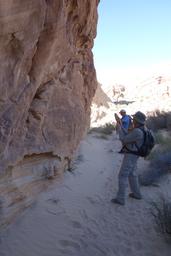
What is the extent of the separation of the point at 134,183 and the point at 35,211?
242cm

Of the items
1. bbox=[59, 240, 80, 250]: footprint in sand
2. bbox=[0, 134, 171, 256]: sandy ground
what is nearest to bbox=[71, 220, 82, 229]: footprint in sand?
bbox=[0, 134, 171, 256]: sandy ground

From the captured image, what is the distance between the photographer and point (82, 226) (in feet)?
20.6

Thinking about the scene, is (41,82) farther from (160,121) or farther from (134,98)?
(134,98)

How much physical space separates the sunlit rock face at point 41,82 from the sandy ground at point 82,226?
61 centimetres

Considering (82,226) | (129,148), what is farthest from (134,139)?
(82,226)

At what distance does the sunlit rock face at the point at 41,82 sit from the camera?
15.7 ft

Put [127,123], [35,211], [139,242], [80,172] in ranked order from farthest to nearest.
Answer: [80,172] < [127,123] < [35,211] < [139,242]

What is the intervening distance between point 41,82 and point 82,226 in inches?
96.6

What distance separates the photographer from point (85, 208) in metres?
7.20

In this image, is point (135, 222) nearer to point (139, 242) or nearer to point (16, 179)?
point (139, 242)

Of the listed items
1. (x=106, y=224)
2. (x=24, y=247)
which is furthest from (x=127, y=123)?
(x=24, y=247)

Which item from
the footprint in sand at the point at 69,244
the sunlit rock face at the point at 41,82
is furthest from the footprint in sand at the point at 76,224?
the sunlit rock face at the point at 41,82

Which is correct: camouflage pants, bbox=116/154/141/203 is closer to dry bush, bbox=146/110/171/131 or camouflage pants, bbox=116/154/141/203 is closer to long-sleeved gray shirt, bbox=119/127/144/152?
long-sleeved gray shirt, bbox=119/127/144/152

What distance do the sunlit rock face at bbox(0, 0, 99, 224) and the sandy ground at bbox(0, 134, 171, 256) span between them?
61 centimetres
